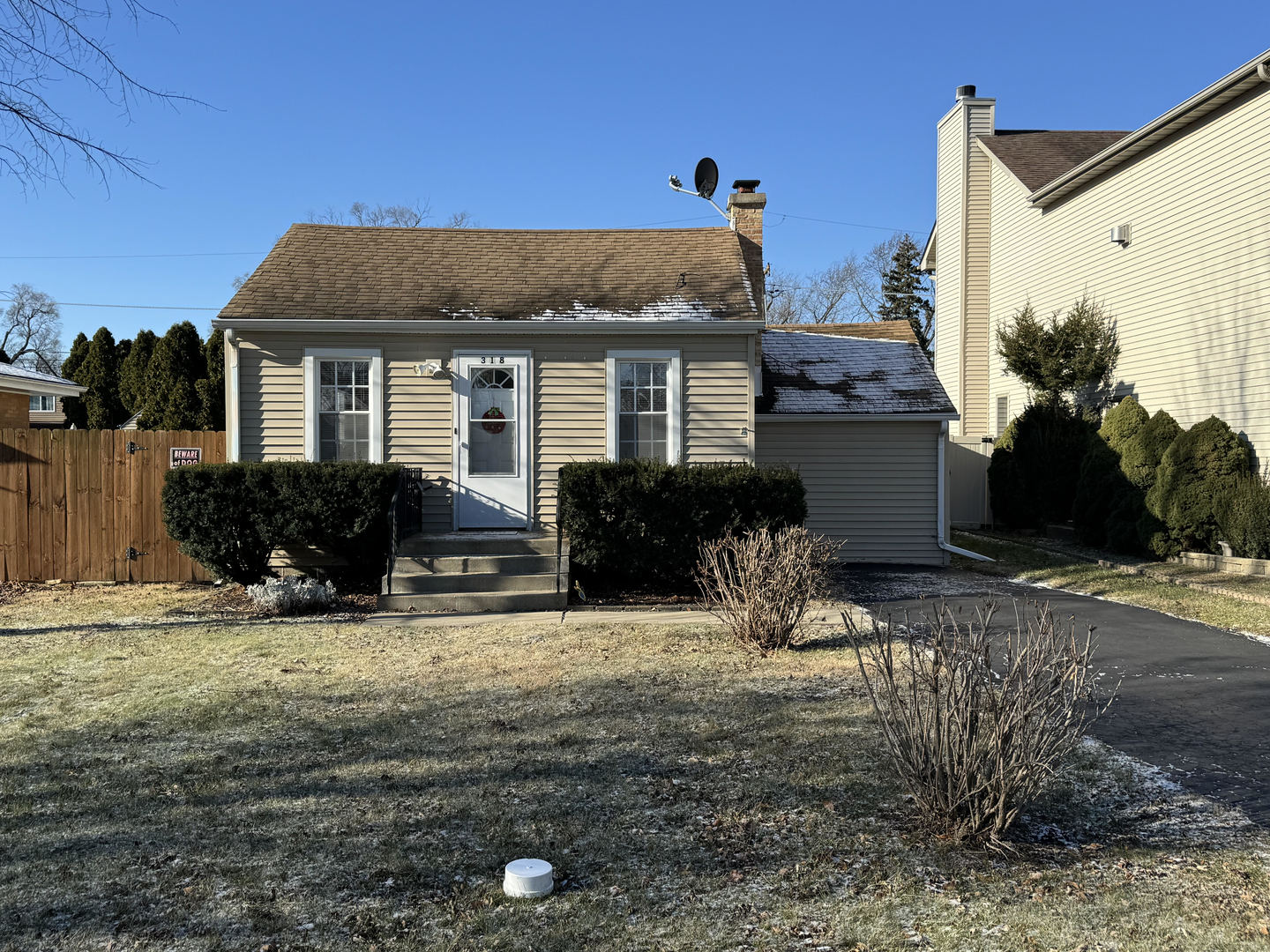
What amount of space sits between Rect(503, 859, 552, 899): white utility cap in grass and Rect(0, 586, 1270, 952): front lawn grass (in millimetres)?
37

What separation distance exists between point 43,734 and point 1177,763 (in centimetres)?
634

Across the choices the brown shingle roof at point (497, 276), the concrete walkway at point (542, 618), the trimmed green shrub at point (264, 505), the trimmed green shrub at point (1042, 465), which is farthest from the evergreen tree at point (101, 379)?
the trimmed green shrub at point (1042, 465)

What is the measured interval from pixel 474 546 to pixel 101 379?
65.1 feet

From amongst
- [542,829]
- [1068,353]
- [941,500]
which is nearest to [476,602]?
[542,829]

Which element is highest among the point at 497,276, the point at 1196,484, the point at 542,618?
the point at 497,276

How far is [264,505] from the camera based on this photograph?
10305mm

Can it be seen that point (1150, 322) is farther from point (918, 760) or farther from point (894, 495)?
point (918, 760)

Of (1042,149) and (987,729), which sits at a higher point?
(1042,149)

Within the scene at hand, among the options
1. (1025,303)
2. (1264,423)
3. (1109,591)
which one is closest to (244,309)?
(1109,591)

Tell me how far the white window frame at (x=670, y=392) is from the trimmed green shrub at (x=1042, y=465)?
7850 mm

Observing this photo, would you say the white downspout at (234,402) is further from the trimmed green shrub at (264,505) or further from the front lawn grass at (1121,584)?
the front lawn grass at (1121,584)

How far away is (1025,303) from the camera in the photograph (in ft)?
64.3

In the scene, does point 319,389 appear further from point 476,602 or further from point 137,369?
point 137,369

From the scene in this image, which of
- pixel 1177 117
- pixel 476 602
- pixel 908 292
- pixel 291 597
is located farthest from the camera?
pixel 908 292
